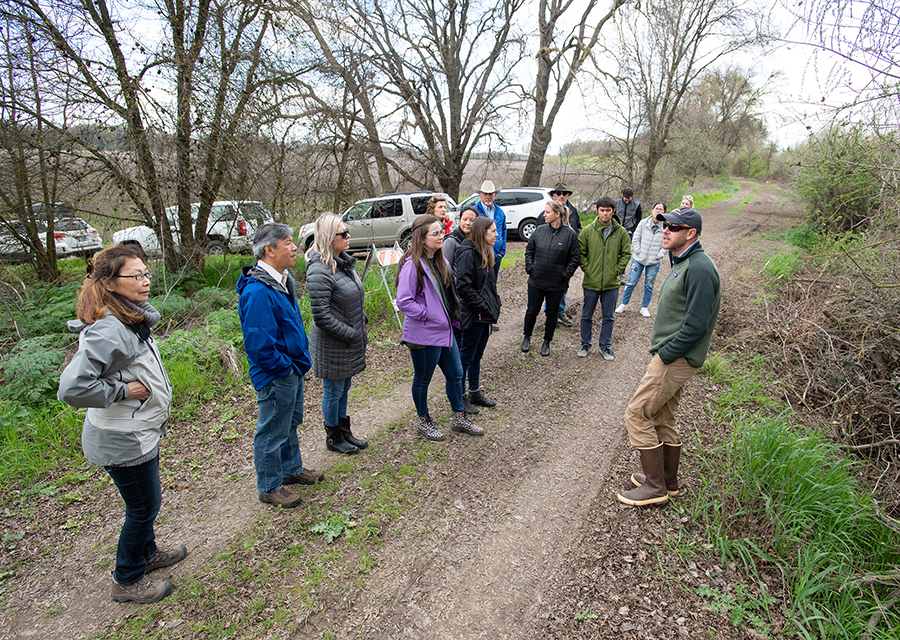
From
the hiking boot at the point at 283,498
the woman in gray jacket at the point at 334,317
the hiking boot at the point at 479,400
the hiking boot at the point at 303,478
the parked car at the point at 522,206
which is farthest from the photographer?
the parked car at the point at 522,206

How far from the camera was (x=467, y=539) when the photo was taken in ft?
9.18

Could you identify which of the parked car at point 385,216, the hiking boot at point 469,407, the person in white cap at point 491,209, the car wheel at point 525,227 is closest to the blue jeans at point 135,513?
the hiking boot at point 469,407

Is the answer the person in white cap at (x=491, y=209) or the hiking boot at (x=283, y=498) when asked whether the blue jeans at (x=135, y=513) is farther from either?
the person in white cap at (x=491, y=209)

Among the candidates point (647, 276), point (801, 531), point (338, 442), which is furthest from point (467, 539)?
point (647, 276)

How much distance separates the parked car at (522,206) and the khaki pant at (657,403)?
35.9 feet

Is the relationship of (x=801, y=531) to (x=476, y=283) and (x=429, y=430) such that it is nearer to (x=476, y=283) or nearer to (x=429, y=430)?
(x=429, y=430)

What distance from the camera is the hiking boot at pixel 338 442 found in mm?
3660

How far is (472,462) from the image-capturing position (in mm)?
3551

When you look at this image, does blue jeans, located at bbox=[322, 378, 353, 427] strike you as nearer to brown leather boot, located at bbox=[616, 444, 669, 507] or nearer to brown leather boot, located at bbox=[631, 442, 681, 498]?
brown leather boot, located at bbox=[616, 444, 669, 507]

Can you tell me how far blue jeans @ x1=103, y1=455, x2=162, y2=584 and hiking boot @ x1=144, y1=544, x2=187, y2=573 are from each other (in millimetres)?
140

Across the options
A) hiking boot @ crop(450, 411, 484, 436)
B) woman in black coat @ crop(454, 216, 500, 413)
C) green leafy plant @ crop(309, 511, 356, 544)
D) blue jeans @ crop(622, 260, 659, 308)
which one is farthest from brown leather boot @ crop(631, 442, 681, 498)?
blue jeans @ crop(622, 260, 659, 308)

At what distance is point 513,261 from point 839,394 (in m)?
7.38

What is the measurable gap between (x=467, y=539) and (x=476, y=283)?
207cm

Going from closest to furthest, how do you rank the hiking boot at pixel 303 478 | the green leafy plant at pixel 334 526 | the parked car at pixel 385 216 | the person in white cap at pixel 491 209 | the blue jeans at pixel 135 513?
the blue jeans at pixel 135 513, the green leafy plant at pixel 334 526, the hiking boot at pixel 303 478, the person in white cap at pixel 491 209, the parked car at pixel 385 216
